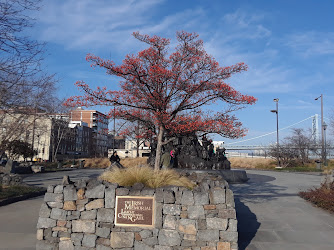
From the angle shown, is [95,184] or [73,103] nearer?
[95,184]

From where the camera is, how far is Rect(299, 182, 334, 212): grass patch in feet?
32.2

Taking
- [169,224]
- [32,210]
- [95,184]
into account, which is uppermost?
[95,184]

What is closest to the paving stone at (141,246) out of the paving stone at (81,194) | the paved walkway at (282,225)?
the paving stone at (81,194)

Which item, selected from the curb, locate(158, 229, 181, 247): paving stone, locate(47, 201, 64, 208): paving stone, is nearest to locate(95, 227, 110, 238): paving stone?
locate(47, 201, 64, 208): paving stone

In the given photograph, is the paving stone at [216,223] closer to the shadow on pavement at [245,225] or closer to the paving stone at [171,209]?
the paving stone at [171,209]

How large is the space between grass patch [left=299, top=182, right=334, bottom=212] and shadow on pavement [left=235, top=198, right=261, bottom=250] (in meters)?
2.70

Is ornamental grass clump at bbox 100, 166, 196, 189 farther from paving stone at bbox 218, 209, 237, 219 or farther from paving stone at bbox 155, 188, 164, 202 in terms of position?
paving stone at bbox 218, 209, 237, 219

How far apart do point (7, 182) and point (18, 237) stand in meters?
8.40

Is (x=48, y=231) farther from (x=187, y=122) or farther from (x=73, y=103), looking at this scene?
(x=187, y=122)

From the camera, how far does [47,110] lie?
17.3 meters

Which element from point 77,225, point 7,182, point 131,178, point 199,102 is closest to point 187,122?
point 199,102

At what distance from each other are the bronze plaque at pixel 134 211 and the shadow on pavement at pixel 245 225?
2.07 metres

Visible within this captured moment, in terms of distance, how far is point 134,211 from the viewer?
5.61 meters

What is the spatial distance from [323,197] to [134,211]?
7.92 metres
